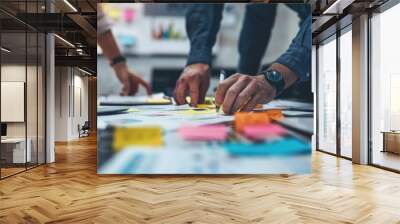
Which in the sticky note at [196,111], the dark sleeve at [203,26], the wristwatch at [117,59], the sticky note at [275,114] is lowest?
the sticky note at [275,114]

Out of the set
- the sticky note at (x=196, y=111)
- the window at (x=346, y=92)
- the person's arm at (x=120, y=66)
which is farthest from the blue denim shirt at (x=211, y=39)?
the window at (x=346, y=92)

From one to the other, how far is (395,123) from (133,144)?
4695 millimetres

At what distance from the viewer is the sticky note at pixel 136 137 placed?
6.34 metres

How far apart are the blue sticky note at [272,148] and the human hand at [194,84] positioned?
925 mm

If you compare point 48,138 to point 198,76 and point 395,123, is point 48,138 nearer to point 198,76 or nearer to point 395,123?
point 198,76

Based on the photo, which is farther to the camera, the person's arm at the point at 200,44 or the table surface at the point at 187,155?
the person's arm at the point at 200,44

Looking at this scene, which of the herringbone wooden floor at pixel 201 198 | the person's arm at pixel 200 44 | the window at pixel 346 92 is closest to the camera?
the herringbone wooden floor at pixel 201 198

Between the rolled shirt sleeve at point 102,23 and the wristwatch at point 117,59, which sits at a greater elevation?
the rolled shirt sleeve at point 102,23

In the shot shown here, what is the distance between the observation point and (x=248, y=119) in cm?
632

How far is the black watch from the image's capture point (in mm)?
6379

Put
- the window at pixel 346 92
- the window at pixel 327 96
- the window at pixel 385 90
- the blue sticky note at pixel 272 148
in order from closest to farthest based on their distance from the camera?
the blue sticky note at pixel 272 148
the window at pixel 385 90
the window at pixel 346 92
the window at pixel 327 96

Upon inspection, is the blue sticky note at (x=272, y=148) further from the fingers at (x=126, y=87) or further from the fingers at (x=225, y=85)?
the fingers at (x=126, y=87)

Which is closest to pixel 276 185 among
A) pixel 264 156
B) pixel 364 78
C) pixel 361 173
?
pixel 264 156

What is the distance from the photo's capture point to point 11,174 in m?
6.68
